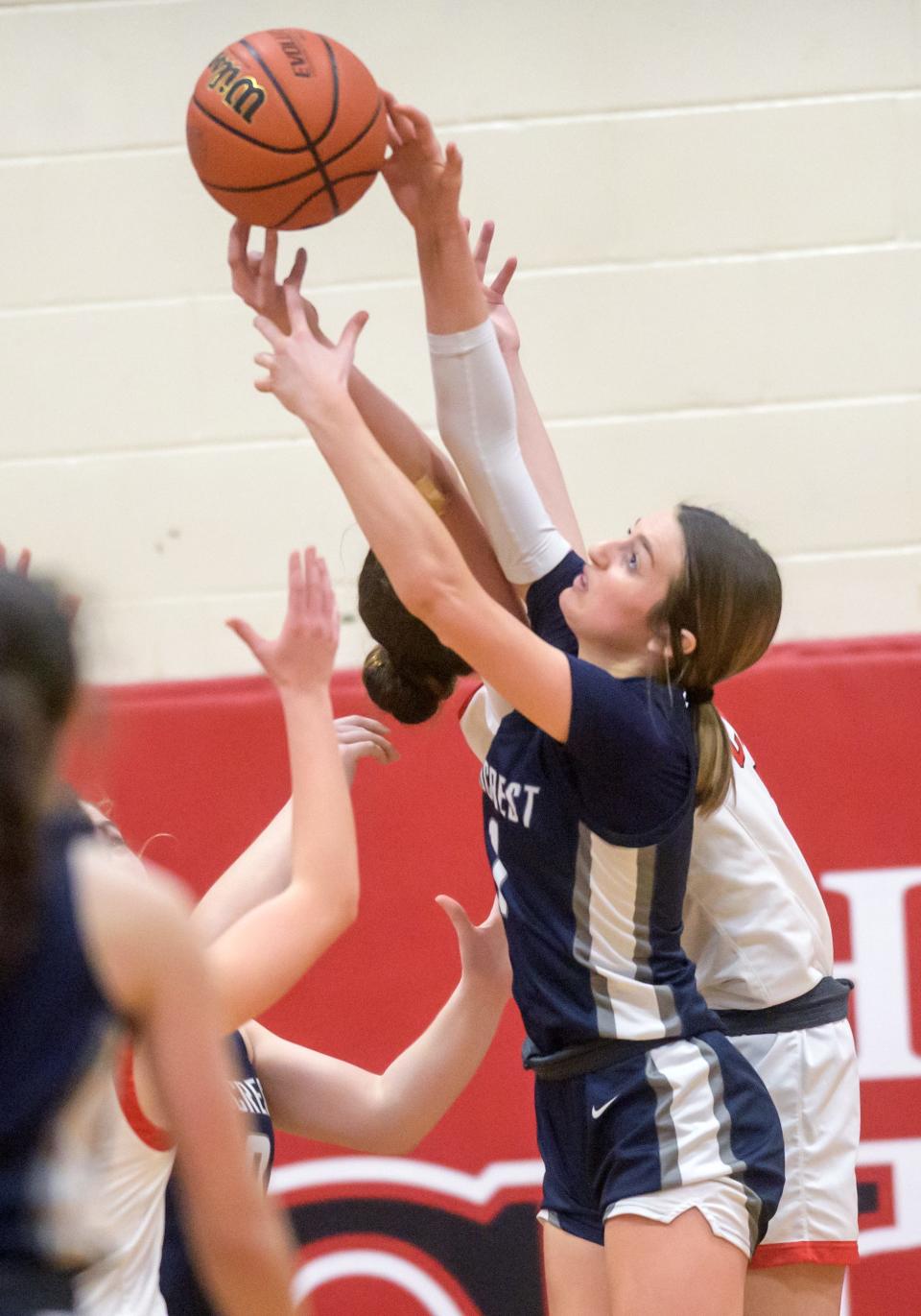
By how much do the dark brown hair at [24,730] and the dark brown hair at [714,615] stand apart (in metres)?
1.01

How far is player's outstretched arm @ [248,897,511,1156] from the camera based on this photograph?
2.07 m

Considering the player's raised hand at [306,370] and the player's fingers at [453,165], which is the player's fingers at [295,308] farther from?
the player's fingers at [453,165]

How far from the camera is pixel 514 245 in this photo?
9.95 feet

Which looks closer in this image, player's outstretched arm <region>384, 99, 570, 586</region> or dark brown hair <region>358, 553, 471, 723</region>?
player's outstretched arm <region>384, 99, 570, 586</region>

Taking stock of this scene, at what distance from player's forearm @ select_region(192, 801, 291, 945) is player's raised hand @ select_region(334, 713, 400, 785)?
19 centimetres

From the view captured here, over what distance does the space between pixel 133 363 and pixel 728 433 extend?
3.89 ft

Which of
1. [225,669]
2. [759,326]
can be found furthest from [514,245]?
[225,669]

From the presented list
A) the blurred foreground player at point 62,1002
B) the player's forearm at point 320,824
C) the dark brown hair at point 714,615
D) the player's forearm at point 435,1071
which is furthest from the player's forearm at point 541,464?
the blurred foreground player at point 62,1002

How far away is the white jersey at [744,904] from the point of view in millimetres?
2029

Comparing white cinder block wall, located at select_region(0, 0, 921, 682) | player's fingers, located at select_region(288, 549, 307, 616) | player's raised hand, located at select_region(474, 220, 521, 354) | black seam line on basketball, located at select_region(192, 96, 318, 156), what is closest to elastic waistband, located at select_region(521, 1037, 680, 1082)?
player's fingers, located at select_region(288, 549, 307, 616)

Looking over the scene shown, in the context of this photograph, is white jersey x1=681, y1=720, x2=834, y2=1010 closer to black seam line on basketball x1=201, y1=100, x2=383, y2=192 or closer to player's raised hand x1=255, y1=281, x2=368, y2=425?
player's raised hand x1=255, y1=281, x2=368, y2=425

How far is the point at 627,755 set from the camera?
69.8 inches

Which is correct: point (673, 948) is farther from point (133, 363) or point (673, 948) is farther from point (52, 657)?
point (133, 363)

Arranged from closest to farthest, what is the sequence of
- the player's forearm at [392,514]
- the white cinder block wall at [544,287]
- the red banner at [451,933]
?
the player's forearm at [392,514] → the red banner at [451,933] → the white cinder block wall at [544,287]
